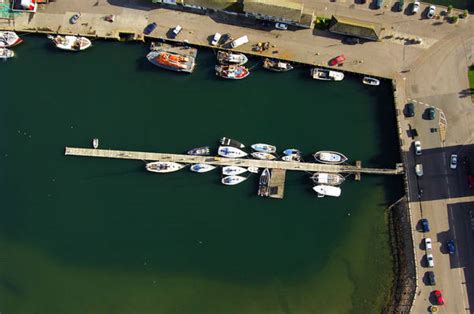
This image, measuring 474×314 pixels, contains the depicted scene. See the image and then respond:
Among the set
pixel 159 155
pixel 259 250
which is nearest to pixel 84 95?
pixel 159 155

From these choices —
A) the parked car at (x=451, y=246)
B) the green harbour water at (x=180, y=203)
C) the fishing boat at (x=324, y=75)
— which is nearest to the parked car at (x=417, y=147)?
the green harbour water at (x=180, y=203)

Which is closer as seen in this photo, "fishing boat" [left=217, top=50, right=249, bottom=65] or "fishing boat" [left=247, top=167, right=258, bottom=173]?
"fishing boat" [left=247, top=167, right=258, bottom=173]

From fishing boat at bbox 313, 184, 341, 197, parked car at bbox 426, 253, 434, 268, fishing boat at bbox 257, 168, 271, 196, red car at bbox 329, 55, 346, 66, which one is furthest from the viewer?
fishing boat at bbox 257, 168, 271, 196

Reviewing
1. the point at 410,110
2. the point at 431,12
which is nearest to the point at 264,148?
the point at 410,110

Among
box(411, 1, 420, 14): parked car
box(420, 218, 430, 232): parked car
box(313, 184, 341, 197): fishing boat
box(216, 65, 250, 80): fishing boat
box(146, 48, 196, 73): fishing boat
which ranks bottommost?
box(420, 218, 430, 232): parked car

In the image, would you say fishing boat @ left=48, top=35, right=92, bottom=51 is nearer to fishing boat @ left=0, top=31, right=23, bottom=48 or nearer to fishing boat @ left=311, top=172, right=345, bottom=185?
fishing boat @ left=0, top=31, right=23, bottom=48

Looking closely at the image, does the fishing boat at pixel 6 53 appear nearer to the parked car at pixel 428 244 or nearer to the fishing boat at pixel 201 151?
the fishing boat at pixel 201 151

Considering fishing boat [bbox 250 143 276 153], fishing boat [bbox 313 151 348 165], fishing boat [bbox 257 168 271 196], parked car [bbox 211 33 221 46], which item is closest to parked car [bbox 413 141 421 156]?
fishing boat [bbox 313 151 348 165]
